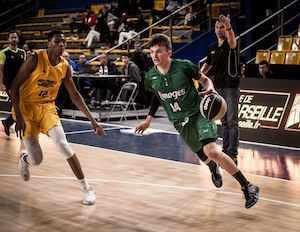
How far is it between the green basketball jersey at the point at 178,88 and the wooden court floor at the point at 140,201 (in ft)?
3.15

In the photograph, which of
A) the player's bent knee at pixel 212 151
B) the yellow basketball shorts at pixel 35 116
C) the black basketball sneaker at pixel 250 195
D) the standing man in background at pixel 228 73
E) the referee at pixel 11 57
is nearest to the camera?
the black basketball sneaker at pixel 250 195

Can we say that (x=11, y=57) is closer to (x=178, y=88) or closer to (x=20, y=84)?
(x=20, y=84)

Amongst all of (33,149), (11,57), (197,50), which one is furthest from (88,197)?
(197,50)

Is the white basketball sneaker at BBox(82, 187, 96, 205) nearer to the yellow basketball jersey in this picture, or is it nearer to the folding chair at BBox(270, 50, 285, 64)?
the yellow basketball jersey

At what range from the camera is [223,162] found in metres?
5.38

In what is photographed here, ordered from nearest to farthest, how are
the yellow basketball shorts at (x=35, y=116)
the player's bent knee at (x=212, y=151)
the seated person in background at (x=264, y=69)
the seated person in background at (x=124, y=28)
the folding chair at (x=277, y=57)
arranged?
the player's bent knee at (x=212, y=151) → the yellow basketball shorts at (x=35, y=116) → the seated person in background at (x=264, y=69) → the folding chair at (x=277, y=57) → the seated person in background at (x=124, y=28)

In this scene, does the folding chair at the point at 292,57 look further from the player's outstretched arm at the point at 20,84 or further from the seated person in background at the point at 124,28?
the player's outstretched arm at the point at 20,84

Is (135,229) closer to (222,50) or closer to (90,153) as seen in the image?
(222,50)

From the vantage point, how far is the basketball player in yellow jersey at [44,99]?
5.61 m

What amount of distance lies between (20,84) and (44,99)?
0.46 meters

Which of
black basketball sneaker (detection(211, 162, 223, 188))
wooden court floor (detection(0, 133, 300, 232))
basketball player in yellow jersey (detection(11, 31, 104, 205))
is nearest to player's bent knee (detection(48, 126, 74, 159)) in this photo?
basketball player in yellow jersey (detection(11, 31, 104, 205))

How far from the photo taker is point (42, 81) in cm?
576

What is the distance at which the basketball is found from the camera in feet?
17.6

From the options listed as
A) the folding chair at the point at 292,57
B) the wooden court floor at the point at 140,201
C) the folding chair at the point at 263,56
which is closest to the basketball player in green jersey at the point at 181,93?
the wooden court floor at the point at 140,201
